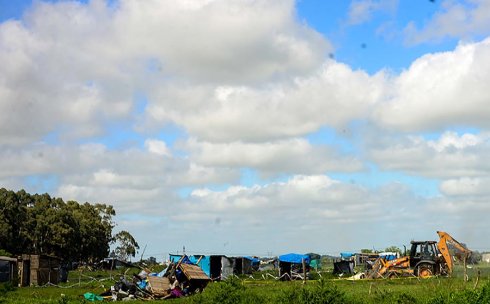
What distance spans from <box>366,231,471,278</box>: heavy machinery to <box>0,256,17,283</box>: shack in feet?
105

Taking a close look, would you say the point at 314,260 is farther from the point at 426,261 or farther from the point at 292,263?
the point at 426,261

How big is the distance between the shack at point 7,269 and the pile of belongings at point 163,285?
16841mm

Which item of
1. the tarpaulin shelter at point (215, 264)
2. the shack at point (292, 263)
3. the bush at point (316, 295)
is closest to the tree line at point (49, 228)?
the tarpaulin shelter at point (215, 264)

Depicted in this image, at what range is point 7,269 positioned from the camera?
53562 mm

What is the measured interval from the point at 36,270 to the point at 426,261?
114 feet

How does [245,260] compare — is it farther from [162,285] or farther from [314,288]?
[314,288]

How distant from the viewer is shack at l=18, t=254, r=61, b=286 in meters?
55.1

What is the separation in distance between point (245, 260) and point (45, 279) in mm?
23245

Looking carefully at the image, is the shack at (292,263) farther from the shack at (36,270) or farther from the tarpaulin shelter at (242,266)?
the shack at (36,270)

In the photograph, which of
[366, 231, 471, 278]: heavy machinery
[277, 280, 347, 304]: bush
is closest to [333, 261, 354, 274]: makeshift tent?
[366, 231, 471, 278]: heavy machinery

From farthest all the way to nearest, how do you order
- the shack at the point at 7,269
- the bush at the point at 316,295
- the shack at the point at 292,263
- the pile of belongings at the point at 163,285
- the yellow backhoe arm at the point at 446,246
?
the shack at the point at 292,263, the shack at the point at 7,269, the yellow backhoe arm at the point at 446,246, the pile of belongings at the point at 163,285, the bush at the point at 316,295

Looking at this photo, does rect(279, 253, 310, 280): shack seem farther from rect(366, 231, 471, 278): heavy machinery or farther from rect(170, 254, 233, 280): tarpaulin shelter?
rect(366, 231, 471, 278): heavy machinery

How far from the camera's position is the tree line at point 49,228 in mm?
77688

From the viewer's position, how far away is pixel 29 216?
265 ft
